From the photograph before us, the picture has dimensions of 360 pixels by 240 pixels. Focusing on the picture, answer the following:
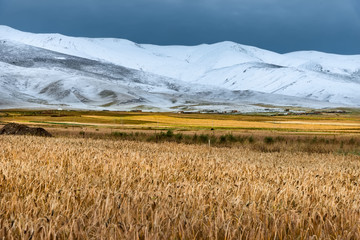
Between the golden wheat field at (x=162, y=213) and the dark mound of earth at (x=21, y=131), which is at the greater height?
the golden wheat field at (x=162, y=213)

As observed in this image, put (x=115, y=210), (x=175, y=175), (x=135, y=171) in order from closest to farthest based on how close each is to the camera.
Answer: (x=115, y=210) → (x=175, y=175) → (x=135, y=171)

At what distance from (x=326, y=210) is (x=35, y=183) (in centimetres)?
382

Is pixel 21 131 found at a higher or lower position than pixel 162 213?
lower

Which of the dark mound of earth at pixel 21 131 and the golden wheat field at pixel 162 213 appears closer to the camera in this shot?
the golden wheat field at pixel 162 213

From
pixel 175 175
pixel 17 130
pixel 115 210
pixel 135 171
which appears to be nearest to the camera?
pixel 115 210

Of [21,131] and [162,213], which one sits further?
[21,131]

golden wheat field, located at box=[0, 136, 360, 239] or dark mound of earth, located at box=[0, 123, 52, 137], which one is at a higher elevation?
golden wheat field, located at box=[0, 136, 360, 239]

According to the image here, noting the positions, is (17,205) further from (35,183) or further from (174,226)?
(174,226)

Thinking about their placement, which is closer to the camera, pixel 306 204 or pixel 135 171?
pixel 306 204

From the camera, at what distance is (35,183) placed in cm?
592

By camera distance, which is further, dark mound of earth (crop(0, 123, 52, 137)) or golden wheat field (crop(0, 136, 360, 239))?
dark mound of earth (crop(0, 123, 52, 137))

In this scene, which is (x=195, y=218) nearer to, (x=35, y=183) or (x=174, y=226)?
(x=174, y=226)

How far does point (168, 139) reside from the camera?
31.7 metres

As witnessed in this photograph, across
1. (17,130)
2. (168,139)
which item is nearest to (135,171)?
(168,139)
